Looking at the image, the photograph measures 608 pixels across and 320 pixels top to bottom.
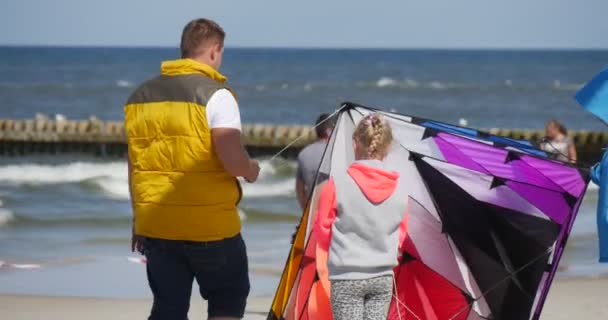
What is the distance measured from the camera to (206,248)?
4887 mm

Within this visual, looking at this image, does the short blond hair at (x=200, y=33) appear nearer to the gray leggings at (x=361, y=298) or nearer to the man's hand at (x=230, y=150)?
the man's hand at (x=230, y=150)

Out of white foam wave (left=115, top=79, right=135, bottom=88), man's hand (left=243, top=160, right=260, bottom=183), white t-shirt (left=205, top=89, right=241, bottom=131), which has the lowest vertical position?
white foam wave (left=115, top=79, right=135, bottom=88)

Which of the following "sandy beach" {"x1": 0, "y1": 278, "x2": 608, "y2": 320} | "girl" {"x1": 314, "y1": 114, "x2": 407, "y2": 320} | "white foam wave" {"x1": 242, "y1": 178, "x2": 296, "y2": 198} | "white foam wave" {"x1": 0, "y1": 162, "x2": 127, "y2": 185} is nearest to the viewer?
"girl" {"x1": 314, "y1": 114, "x2": 407, "y2": 320}

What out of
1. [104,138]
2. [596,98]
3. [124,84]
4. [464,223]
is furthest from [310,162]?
[124,84]

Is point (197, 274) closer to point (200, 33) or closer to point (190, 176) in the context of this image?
point (190, 176)

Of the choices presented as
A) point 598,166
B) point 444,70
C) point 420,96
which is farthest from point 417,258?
point 444,70

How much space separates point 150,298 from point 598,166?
4.56 m

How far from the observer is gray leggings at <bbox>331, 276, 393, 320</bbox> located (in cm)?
502

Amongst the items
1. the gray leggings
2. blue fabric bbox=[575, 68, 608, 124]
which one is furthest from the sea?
the gray leggings

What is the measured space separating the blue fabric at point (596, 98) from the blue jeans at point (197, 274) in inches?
82.0

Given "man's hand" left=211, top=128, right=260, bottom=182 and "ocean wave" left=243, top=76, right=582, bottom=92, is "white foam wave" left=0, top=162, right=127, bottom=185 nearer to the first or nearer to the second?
"man's hand" left=211, top=128, right=260, bottom=182

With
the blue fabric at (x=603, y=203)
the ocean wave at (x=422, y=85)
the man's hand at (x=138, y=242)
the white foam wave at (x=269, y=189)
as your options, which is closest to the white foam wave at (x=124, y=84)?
the ocean wave at (x=422, y=85)

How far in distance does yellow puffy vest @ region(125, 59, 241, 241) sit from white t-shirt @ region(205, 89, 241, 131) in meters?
0.03

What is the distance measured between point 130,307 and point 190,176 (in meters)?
4.04
